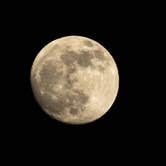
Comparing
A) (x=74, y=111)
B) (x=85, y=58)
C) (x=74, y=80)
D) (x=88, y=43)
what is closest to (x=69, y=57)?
(x=85, y=58)

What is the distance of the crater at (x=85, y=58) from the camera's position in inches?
267

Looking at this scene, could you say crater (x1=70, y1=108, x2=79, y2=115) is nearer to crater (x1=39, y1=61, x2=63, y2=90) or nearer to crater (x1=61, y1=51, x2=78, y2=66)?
crater (x1=39, y1=61, x2=63, y2=90)

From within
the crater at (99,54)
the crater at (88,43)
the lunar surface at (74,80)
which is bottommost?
the lunar surface at (74,80)

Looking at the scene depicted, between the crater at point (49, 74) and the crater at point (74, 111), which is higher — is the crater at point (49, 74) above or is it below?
above

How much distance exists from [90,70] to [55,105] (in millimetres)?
906

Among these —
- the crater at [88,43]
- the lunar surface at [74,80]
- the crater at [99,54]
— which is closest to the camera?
the lunar surface at [74,80]

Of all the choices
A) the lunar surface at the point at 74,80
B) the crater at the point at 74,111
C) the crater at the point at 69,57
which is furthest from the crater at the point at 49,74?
the crater at the point at 74,111

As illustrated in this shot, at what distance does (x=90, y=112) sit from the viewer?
23.1 feet

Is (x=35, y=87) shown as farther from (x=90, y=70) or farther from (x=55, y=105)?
(x=90, y=70)

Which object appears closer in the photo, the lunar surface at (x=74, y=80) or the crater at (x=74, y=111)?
the lunar surface at (x=74, y=80)

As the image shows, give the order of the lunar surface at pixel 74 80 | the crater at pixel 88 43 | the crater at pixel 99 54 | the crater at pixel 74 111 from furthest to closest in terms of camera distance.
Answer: the crater at pixel 88 43, the crater at pixel 99 54, the crater at pixel 74 111, the lunar surface at pixel 74 80

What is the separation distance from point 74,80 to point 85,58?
0.47 m

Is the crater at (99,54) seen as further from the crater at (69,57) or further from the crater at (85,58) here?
the crater at (69,57)

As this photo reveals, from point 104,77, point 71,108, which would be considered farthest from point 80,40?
point 71,108
